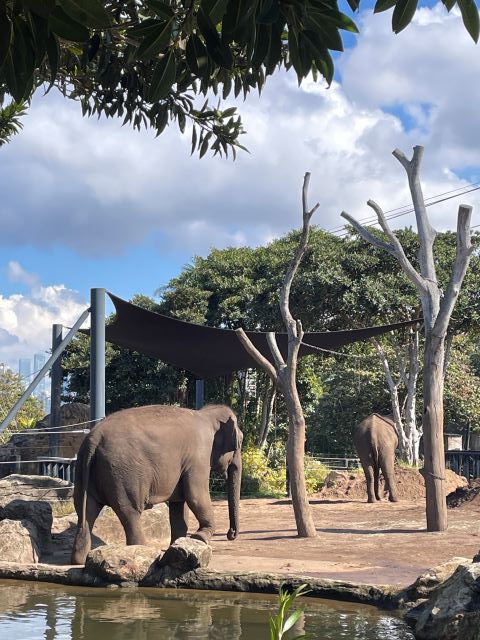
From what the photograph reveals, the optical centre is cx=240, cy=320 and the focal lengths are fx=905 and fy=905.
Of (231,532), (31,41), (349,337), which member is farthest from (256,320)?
(31,41)

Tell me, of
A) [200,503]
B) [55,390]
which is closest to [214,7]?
[200,503]

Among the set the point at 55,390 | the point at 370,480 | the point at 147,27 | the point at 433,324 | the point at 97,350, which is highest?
the point at 433,324

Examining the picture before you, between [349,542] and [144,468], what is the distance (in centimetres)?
276

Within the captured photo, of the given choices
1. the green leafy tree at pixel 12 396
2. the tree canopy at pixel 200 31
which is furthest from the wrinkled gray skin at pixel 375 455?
the tree canopy at pixel 200 31

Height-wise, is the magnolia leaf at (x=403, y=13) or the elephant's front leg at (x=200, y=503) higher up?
the magnolia leaf at (x=403, y=13)

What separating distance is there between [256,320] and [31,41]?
58.7ft

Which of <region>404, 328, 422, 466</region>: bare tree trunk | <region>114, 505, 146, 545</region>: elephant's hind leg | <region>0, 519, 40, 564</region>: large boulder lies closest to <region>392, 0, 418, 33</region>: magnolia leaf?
<region>114, 505, 146, 545</region>: elephant's hind leg

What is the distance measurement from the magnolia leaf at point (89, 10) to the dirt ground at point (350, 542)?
6280 mm

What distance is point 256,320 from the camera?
19.9 meters

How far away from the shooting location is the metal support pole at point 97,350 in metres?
12.0

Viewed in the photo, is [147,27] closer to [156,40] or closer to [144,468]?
[156,40]

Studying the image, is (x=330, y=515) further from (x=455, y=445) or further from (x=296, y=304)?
(x=455, y=445)

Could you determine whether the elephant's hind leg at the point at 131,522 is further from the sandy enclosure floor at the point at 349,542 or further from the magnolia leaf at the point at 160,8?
the magnolia leaf at the point at 160,8

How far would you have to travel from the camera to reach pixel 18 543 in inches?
346
